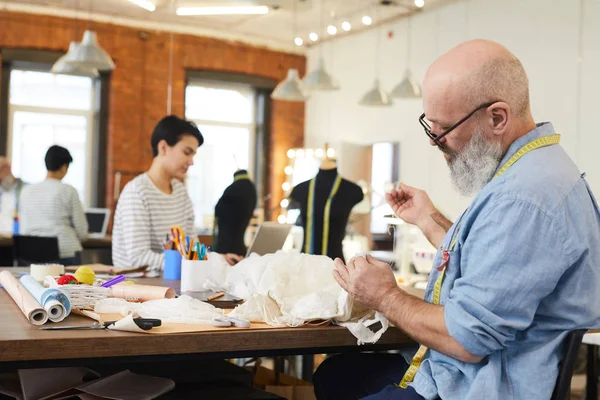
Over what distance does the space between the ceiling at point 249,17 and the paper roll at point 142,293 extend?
21.5 ft

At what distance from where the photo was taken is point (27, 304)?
170 centimetres

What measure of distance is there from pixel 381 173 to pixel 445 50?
179cm

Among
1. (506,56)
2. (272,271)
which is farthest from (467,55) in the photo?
(272,271)

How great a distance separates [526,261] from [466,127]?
36 cm

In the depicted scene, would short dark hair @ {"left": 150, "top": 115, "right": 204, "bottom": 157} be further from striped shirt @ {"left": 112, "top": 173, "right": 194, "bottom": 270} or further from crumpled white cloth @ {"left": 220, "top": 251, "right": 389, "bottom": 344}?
crumpled white cloth @ {"left": 220, "top": 251, "right": 389, "bottom": 344}

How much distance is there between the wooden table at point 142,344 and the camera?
4.80ft

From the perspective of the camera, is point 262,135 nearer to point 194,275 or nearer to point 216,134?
point 216,134

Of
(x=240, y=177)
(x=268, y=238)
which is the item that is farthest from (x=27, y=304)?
(x=240, y=177)

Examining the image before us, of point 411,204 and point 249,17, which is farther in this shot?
point 249,17

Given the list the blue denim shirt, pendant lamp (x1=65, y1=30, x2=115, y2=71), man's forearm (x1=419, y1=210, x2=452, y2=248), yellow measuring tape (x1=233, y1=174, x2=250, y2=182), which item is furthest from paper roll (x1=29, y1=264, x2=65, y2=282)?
pendant lamp (x1=65, y1=30, x2=115, y2=71)

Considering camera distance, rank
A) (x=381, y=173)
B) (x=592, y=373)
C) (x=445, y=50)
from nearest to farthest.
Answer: (x=592, y=373) → (x=445, y=50) → (x=381, y=173)

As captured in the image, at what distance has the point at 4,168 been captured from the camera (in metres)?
6.37

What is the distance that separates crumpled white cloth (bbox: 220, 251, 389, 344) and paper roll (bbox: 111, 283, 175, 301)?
0.24 metres

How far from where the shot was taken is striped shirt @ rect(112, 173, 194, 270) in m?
3.17
